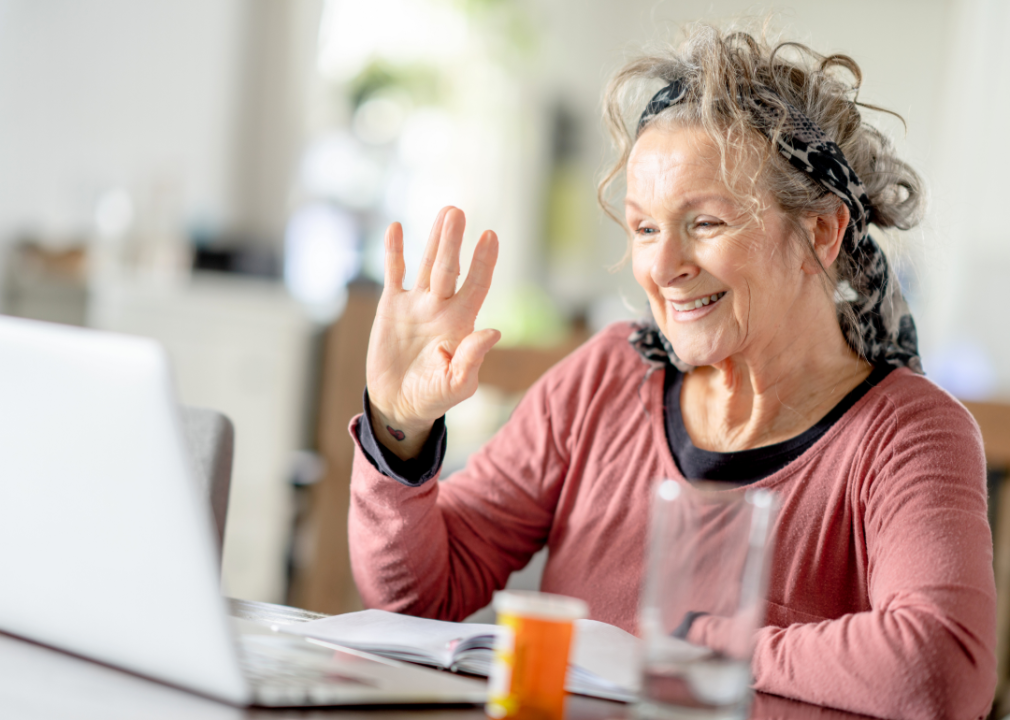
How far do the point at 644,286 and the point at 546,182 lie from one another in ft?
19.4

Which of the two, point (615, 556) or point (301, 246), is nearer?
point (615, 556)

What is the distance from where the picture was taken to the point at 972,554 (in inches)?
35.4

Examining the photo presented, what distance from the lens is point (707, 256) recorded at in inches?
43.6

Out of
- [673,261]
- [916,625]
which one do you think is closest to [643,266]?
[673,261]

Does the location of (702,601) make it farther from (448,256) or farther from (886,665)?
(448,256)

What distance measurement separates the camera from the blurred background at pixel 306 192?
2.58 m

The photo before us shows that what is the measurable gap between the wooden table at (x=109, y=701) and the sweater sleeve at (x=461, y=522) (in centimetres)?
38

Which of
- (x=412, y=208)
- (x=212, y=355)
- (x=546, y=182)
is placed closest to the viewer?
(x=212, y=355)

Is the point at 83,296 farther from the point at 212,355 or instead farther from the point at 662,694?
the point at 662,694

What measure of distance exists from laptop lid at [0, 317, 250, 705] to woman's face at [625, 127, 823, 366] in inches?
25.3

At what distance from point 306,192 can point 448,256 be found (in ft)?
11.0

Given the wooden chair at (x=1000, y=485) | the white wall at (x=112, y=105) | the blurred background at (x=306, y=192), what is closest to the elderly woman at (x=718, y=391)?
the blurred background at (x=306, y=192)

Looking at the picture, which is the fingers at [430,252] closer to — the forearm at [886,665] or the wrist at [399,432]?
the wrist at [399,432]

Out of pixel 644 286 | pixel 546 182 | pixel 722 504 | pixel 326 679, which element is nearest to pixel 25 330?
pixel 326 679
